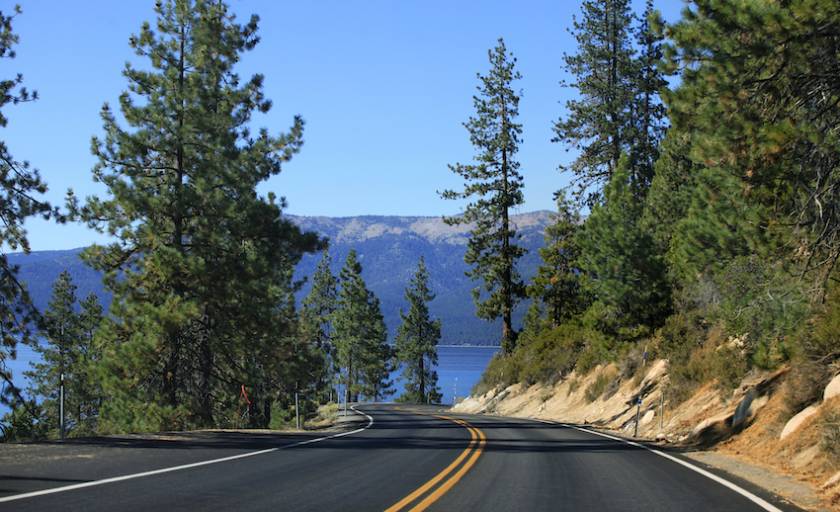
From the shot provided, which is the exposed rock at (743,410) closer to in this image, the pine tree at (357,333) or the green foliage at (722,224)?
the green foliage at (722,224)

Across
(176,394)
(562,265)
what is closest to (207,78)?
(176,394)

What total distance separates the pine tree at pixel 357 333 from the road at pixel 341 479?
228 ft

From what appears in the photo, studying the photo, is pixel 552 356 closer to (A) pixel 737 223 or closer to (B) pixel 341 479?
(A) pixel 737 223

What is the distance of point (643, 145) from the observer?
2041 inches

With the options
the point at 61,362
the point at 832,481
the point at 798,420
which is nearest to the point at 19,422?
the point at 798,420

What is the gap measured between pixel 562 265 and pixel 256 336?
30.8 meters

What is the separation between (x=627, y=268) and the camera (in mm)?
32875

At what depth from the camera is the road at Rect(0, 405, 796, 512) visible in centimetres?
854

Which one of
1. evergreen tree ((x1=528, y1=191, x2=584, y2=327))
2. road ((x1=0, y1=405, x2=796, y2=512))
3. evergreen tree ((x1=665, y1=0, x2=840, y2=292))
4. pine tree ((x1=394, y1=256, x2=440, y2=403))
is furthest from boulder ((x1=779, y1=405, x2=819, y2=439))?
pine tree ((x1=394, y1=256, x2=440, y2=403))

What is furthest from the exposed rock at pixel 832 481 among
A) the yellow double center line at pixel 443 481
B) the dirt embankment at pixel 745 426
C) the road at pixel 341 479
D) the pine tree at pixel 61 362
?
the pine tree at pixel 61 362

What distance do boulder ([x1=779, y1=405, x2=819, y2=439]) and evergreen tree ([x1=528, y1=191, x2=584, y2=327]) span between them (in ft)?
119

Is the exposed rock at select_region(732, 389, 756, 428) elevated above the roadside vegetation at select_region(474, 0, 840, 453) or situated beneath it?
situated beneath

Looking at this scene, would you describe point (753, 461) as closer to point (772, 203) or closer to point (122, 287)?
point (772, 203)

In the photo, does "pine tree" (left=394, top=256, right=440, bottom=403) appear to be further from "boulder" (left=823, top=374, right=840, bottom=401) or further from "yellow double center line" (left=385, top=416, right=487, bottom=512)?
"boulder" (left=823, top=374, right=840, bottom=401)
